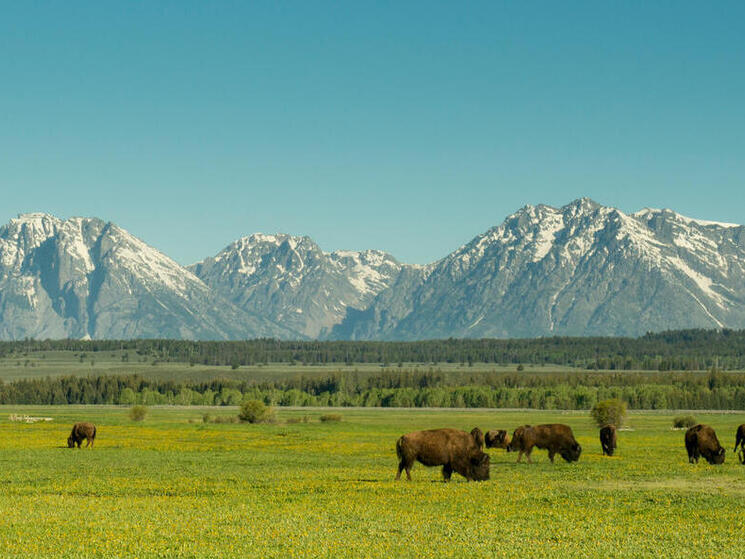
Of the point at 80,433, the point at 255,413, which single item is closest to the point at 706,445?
the point at 80,433

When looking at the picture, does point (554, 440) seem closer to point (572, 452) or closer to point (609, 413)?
point (572, 452)

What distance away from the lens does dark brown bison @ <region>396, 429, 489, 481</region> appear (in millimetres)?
43344

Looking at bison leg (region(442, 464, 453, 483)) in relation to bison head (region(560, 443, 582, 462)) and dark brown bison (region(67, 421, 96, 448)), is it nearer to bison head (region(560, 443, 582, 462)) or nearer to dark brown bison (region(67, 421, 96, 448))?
bison head (region(560, 443, 582, 462))

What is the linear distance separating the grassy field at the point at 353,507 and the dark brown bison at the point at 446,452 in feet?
2.84

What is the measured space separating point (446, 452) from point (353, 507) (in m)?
9.27

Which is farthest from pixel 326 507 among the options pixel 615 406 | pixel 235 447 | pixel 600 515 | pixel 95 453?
pixel 615 406

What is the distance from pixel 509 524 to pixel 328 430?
73.8 meters

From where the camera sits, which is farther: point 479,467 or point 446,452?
point 479,467

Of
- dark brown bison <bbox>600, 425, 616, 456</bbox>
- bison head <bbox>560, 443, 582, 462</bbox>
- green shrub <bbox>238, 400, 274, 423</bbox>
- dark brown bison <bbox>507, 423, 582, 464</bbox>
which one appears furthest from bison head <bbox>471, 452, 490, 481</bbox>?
green shrub <bbox>238, 400, 274, 423</bbox>

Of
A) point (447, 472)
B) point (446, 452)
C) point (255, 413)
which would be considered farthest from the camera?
point (255, 413)

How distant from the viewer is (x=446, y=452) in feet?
142

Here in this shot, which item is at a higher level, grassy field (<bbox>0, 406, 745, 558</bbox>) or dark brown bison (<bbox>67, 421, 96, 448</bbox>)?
dark brown bison (<bbox>67, 421, 96, 448</bbox>)

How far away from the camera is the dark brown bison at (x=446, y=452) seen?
43344mm

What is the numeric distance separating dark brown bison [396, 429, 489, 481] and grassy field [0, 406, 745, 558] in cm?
87
